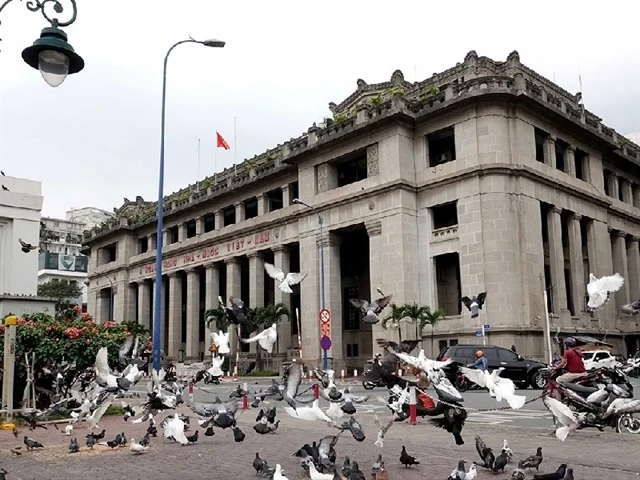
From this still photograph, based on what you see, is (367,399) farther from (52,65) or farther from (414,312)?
(414,312)

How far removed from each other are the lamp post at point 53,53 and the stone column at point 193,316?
173 feet

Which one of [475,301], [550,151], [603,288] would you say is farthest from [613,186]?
[603,288]

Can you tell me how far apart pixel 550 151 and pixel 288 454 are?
3632 centimetres

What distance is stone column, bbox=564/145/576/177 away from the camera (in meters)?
44.2

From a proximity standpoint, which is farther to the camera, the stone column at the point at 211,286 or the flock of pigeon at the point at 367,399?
the stone column at the point at 211,286

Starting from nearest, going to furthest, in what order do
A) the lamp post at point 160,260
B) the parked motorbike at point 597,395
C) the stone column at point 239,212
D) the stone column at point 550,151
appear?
the parked motorbike at point 597,395, the lamp post at point 160,260, the stone column at point 550,151, the stone column at point 239,212

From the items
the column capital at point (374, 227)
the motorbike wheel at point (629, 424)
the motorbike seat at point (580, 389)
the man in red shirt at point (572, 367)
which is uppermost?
the column capital at point (374, 227)

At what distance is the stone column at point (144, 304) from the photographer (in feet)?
222

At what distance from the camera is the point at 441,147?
43.9 m

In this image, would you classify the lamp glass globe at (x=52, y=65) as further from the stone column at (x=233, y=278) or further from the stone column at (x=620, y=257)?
the stone column at (x=620, y=257)

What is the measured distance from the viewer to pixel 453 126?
133 ft

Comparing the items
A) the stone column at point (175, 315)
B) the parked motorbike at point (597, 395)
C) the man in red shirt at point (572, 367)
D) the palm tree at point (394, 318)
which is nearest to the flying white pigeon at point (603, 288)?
the parked motorbike at point (597, 395)

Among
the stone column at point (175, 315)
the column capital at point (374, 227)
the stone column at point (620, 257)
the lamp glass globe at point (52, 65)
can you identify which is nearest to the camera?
the lamp glass globe at point (52, 65)

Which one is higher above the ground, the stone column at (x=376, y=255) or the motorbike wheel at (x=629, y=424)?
the stone column at (x=376, y=255)
